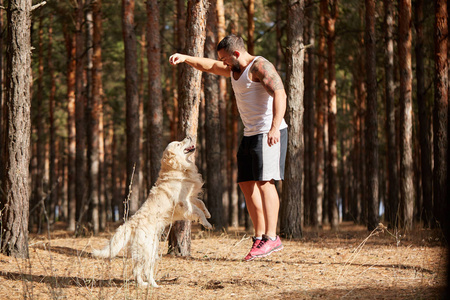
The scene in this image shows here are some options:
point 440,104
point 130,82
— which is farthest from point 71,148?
point 440,104

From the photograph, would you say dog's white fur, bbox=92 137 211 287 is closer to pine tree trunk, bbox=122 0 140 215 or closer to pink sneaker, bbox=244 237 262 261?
pink sneaker, bbox=244 237 262 261

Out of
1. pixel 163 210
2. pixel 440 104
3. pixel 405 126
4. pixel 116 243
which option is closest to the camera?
pixel 116 243

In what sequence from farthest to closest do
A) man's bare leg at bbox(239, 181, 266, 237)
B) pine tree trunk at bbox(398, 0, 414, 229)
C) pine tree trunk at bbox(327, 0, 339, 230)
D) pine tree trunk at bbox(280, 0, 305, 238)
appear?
pine tree trunk at bbox(327, 0, 339, 230), pine tree trunk at bbox(398, 0, 414, 229), pine tree trunk at bbox(280, 0, 305, 238), man's bare leg at bbox(239, 181, 266, 237)

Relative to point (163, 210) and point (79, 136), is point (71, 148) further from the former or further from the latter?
point (163, 210)

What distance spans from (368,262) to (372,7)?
27.0ft

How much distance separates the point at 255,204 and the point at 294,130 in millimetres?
4778

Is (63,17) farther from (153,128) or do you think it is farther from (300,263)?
(300,263)

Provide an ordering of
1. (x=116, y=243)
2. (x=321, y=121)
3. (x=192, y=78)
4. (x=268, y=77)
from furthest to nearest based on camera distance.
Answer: (x=321, y=121)
(x=192, y=78)
(x=116, y=243)
(x=268, y=77)

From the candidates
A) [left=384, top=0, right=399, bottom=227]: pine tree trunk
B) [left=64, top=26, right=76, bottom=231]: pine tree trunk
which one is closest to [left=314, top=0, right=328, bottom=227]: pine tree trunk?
[left=384, top=0, right=399, bottom=227]: pine tree trunk

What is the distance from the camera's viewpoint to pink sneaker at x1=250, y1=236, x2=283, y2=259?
5.16 m

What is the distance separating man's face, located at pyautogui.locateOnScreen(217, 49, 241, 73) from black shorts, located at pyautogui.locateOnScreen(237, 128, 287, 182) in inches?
32.5

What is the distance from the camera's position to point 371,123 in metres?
12.3

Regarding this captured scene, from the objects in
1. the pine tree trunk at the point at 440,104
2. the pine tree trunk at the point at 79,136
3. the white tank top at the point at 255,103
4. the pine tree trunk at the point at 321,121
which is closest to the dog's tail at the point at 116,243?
the white tank top at the point at 255,103

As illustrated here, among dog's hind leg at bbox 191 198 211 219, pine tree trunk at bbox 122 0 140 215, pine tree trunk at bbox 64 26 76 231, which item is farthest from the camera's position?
pine tree trunk at bbox 64 26 76 231
